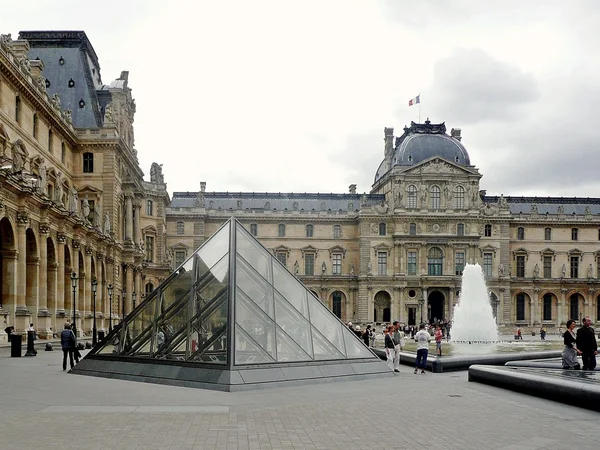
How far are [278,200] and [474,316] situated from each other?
40.0 meters

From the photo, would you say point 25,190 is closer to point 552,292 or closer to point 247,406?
point 247,406

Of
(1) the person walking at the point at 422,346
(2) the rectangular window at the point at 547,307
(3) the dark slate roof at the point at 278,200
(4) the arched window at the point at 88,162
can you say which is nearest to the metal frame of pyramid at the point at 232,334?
(1) the person walking at the point at 422,346

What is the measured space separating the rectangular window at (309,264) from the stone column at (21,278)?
54115mm

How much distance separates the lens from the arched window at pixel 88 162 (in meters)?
48.9

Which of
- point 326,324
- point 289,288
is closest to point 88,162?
point 289,288

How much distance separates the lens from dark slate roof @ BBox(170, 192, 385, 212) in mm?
85500

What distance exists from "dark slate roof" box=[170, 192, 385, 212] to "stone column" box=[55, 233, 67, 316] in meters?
46.9

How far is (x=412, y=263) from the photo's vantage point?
81.2m

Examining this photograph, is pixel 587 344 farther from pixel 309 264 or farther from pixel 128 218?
pixel 309 264

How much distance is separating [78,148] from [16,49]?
11.1 m

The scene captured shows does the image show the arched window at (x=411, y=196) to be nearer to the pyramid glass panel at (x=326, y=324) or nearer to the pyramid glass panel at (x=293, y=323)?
the pyramid glass panel at (x=326, y=324)

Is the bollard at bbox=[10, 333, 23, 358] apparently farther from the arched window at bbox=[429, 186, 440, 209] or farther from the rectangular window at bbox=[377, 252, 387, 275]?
the arched window at bbox=[429, 186, 440, 209]

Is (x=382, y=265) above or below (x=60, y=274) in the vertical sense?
above

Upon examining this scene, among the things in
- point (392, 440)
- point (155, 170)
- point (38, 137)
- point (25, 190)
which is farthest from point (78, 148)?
point (392, 440)
